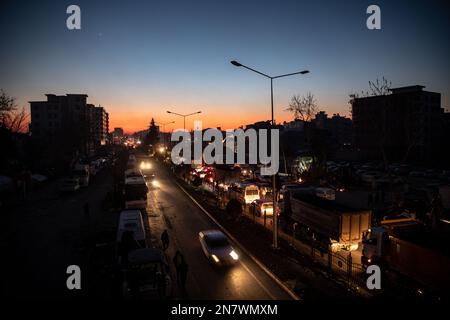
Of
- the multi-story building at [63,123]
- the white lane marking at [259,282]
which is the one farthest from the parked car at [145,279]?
the multi-story building at [63,123]

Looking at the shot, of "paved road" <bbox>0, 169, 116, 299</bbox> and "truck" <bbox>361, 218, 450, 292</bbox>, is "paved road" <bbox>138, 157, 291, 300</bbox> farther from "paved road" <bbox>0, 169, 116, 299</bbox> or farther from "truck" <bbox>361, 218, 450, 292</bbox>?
"truck" <bbox>361, 218, 450, 292</bbox>

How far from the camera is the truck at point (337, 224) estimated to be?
16562 millimetres

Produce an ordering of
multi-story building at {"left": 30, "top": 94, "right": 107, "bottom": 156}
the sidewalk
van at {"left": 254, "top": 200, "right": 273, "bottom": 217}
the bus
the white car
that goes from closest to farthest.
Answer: the sidewalk → the white car → van at {"left": 254, "top": 200, "right": 273, "bottom": 217} → the bus → multi-story building at {"left": 30, "top": 94, "right": 107, "bottom": 156}

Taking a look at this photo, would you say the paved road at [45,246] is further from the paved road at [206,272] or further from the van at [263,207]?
the van at [263,207]

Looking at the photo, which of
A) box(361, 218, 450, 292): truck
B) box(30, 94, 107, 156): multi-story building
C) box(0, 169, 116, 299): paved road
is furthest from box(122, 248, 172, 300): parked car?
box(30, 94, 107, 156): multi-story building

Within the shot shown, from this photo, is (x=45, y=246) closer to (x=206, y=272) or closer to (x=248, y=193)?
(x=206, y=272)

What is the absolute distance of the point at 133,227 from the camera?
16859 mm

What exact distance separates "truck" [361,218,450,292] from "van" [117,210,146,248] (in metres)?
11.6

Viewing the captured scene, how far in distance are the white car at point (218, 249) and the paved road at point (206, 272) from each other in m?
0.41

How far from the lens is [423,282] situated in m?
11.9

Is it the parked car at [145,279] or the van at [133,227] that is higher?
the van at [133,227]

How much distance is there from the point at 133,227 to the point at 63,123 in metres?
81.8

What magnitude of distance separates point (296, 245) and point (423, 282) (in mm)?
7402

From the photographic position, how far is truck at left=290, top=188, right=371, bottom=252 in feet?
54.3
